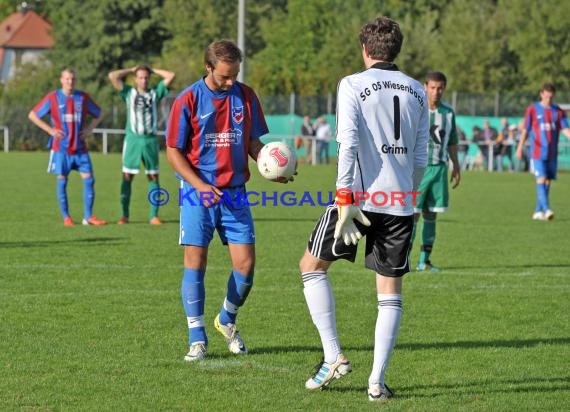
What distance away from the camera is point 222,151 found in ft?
22.2

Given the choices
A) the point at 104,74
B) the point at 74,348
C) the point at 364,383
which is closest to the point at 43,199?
the point at 74,348

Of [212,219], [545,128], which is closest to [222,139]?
[212,219]

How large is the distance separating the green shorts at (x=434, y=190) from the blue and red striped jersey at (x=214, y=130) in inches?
181

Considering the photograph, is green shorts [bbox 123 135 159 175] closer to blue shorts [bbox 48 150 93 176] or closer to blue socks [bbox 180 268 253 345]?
blue shorts [bbox 48 150 93 176]

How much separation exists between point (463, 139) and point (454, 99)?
501 cm

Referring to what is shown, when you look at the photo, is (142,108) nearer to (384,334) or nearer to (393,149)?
(393,149)

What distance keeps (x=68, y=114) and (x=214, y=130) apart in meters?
8.80

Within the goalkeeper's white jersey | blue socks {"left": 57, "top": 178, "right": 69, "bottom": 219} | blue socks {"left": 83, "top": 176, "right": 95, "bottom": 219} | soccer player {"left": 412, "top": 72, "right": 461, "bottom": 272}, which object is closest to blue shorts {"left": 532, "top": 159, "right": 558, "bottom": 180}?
soccer player {"left": 412, "top": 72, "right": 461, "bottom": 272}

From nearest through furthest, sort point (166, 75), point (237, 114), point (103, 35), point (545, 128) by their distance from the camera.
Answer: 1. point (237, 114)
2. point (166, 75)
3. point (545, 128)
4. point (103, 35)

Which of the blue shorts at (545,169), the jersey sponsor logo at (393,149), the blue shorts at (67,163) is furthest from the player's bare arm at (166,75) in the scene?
the jersey sponsor logo at (393,149)

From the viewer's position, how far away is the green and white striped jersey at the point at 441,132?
11047 millimetres

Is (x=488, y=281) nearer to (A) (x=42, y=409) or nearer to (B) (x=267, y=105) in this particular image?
(A) (x=42, y=409)

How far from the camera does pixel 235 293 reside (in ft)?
23.1

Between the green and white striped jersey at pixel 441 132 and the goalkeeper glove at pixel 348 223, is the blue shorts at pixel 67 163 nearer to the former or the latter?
the green and white striped jersey at pixel 441 132
